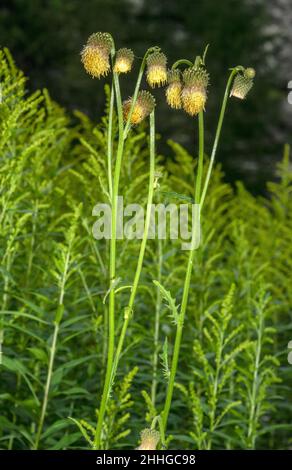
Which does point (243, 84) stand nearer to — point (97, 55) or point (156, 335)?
point (97, 55)

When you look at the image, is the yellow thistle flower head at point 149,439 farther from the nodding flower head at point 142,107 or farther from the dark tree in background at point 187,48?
the dark tree in background at point 187,48

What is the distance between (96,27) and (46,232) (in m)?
10.6

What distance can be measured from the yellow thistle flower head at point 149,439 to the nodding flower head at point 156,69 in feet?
2.52

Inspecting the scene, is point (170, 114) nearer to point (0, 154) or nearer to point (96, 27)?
point (96, 27)

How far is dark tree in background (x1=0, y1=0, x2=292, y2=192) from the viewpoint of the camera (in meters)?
12.7

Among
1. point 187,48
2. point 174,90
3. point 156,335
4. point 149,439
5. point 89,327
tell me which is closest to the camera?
point 149,439

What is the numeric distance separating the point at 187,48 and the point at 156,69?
13.3 meters

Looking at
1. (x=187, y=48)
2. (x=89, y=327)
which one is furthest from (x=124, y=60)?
(x=187, y=48)

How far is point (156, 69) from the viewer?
79.0 inches

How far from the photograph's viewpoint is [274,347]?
13.8ft

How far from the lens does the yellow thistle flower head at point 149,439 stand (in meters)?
1.94

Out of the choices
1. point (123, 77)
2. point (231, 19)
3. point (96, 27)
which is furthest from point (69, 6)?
point (231, 19)

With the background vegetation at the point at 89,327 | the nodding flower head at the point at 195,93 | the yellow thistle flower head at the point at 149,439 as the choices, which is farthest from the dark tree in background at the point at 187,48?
the yellow thistle flower head at the point at 149,439

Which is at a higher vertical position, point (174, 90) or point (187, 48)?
point (187, 48)
